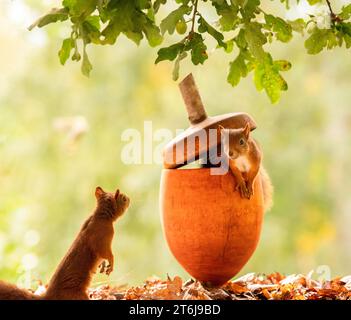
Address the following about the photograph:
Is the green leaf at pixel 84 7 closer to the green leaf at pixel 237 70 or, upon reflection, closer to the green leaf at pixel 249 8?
the green leaf at pixel 249 8

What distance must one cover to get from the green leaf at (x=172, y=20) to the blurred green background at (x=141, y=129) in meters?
2.87

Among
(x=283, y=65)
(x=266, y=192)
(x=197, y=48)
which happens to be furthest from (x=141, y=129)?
(x=197, y=48)

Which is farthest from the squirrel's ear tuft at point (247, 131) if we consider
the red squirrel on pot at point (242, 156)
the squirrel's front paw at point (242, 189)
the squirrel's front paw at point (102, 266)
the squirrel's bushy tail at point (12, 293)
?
the squirrel's bushy tail at point (12, 293)

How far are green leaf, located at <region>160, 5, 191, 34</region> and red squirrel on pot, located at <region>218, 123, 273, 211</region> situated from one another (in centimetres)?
30

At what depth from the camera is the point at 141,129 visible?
4.42 metres

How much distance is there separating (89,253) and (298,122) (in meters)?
3.40

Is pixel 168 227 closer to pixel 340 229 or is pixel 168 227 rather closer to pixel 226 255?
pixel 226 255

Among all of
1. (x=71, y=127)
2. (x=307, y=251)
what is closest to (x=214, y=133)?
(x=71, y=127)

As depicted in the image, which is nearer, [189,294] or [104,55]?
[189,294]

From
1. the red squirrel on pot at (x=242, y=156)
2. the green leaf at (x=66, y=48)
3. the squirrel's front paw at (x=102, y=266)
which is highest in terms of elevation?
the green leaf at (x=66, y=48)

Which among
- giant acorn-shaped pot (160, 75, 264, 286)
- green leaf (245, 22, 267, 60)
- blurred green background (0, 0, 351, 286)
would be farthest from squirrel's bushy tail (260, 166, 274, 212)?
blurred green background (0, 0, 351, 286)

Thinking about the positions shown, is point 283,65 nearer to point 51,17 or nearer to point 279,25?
point 279,25

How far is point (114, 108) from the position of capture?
15.0ft

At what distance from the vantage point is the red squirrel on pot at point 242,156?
4.67 ft
